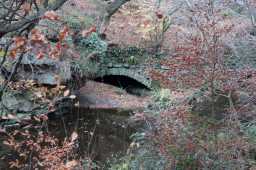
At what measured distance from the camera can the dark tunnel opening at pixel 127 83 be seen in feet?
65.1

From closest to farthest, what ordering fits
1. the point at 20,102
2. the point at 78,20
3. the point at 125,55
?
1. the point at 20,102
2. the point at 78,20
3. the point at 125,55

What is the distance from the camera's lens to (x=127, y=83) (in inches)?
817

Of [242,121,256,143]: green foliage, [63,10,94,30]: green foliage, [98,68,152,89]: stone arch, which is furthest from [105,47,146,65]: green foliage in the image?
[242,121,256,143]: green foliage

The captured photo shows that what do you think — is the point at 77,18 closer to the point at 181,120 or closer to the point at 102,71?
the point at 102,71

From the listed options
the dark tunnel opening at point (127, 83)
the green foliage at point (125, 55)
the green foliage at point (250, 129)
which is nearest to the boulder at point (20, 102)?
the dark tunnel opening at point (127, 83)

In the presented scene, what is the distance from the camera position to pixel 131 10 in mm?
24031

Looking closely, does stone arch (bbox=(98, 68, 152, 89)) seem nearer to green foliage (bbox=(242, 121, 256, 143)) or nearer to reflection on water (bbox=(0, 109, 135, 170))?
reflection on water (bbox=(0, 109, 135, 170))

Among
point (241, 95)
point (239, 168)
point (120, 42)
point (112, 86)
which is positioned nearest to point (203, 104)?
point (241, 95)

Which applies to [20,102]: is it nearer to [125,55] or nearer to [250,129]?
[125,55]

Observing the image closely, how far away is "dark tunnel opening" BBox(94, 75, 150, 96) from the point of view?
19844mm

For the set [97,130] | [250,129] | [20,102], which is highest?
[250,129]

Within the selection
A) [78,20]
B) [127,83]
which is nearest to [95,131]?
[127,83]

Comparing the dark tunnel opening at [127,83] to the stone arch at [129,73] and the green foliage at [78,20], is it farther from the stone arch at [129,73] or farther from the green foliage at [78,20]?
the green foliage at [78,20]

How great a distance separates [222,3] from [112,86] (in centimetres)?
590
